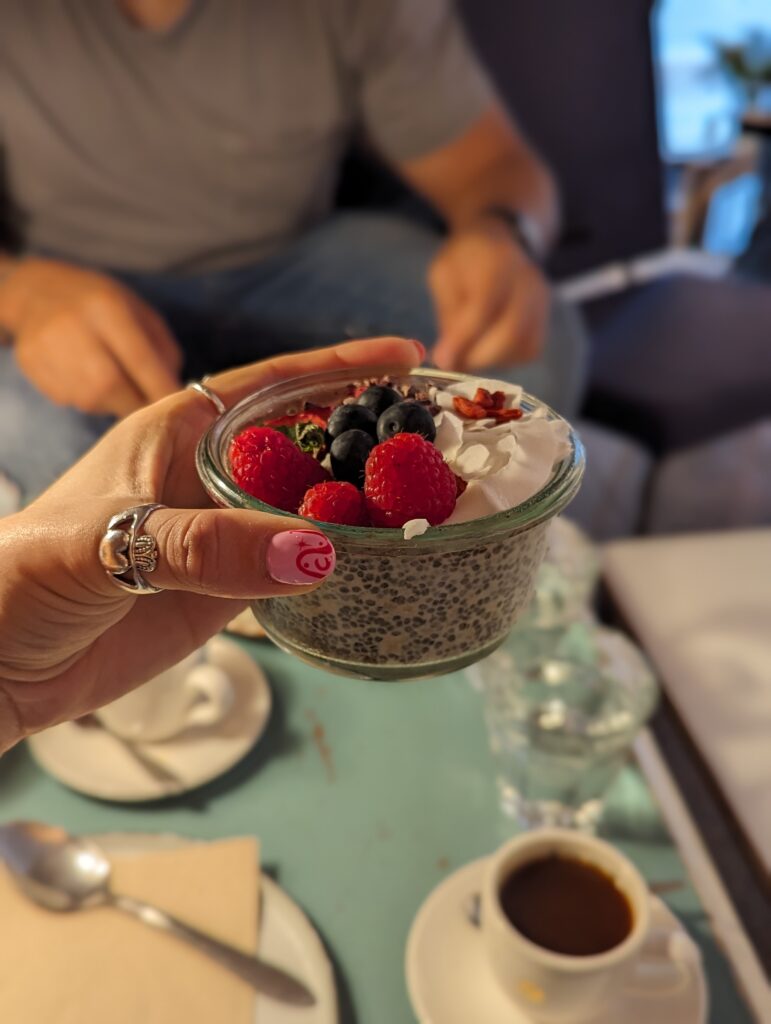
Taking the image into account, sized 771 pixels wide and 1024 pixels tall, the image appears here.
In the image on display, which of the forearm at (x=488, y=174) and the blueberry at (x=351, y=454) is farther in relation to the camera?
the forearm at (x=488, y=174)

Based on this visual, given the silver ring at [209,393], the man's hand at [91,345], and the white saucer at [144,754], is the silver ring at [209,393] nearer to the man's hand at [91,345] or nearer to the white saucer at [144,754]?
the white saucer at [144,754]

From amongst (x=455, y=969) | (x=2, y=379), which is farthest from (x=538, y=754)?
(x=2, y=379)

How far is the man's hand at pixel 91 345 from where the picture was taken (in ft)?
3.69

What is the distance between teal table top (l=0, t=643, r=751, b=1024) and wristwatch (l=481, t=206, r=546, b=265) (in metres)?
0.88

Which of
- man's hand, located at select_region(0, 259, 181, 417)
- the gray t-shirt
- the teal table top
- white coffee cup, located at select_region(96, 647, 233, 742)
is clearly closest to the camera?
the teal table top

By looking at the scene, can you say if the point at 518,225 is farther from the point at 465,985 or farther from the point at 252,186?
the point at 465,985

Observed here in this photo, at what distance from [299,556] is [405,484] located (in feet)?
0.21

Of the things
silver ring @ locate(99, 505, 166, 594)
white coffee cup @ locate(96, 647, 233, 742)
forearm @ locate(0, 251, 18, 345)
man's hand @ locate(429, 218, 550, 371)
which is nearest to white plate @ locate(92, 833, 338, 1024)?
white coffee cup @ locate(96, 647, 233, 742)

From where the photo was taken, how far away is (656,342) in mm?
1878

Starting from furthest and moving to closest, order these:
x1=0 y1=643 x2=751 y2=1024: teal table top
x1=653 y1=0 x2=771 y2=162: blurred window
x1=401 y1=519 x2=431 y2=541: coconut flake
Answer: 1. x1=653 y1=0 x2=771 y2=162: blurred window
2. x1=0 y1=643 x2=751 y2=1024: teal table top
3. x1=401 y1=519 x2=431 y2=541: coconut flake

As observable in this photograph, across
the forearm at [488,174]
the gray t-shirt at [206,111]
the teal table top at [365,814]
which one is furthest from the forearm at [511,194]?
the teal table top at [365,814]

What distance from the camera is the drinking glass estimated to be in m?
0.82

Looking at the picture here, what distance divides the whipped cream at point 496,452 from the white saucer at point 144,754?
0.47 meters

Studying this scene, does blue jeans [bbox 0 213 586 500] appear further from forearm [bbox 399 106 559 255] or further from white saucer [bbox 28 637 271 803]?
white saucer [bbox 28 637 271 803]
